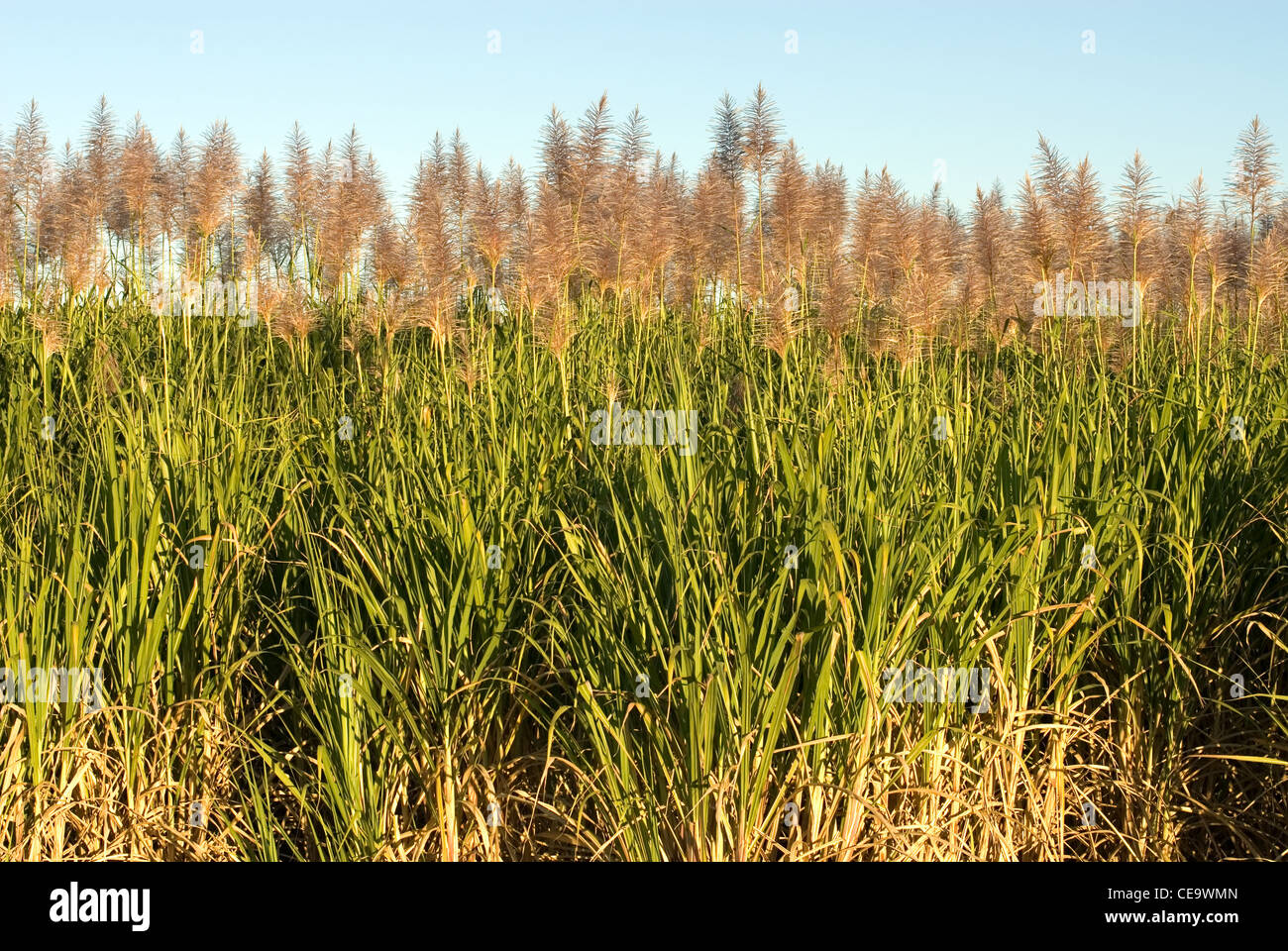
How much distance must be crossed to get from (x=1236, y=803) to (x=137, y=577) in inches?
141

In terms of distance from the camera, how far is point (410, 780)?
349 cm

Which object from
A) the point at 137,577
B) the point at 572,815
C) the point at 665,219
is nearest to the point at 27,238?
the point at 665,219

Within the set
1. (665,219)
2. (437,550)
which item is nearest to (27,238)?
(665,219)

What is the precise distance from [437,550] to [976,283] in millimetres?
3528

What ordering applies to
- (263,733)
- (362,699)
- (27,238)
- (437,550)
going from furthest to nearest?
1. (27,238)
2. (263,733)
3. (437,550)
4. (362,699)

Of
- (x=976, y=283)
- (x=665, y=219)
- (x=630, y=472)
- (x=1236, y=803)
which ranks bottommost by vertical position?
(x=1236, y=803)

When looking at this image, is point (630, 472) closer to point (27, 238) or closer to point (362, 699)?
point (362, 699)

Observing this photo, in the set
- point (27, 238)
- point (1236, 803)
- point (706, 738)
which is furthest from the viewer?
point (27, 238)

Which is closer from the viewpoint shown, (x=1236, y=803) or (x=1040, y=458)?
(x=1236, y=803)

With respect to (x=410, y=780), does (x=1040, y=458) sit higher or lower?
higher

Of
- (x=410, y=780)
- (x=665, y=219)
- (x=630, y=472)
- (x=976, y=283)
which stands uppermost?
(x=665, y=219)

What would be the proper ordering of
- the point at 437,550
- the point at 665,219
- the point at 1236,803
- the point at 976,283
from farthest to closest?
1. the point at 665,219
2. the point at 976,283
3. the point at 1236,803
4. the point at 437,550

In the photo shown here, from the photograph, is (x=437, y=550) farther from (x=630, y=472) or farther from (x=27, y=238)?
(x=27, y=238)
